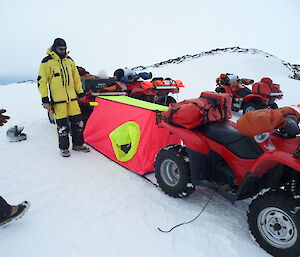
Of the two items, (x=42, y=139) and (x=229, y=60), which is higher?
(x=229, y=60)

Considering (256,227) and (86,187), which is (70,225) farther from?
(256,227)

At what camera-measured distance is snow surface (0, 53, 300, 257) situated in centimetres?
231

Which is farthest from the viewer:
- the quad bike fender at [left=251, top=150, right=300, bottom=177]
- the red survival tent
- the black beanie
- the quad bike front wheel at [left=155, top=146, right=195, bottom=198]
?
the black beanie

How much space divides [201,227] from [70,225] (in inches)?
52.2

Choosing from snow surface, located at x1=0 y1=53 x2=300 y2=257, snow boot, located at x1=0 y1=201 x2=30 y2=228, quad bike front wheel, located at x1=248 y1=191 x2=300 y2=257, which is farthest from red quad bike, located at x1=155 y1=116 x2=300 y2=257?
snow boot, located at x1=0 y1=201 x2=30 y2=228

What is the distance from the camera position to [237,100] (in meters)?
7.89

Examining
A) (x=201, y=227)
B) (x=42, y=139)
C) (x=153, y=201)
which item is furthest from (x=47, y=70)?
(x=201, y=227)

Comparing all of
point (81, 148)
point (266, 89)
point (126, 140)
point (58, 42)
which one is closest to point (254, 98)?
point (266, 89)

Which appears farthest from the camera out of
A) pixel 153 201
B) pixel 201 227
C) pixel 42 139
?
pixel 42 139

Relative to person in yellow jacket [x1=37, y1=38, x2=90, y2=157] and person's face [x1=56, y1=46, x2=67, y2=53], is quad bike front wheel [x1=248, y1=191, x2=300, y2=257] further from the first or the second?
person's face [x1=56, y1=46, x2=67, y2=53]

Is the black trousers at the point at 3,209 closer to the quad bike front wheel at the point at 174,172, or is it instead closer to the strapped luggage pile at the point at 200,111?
the quad bike front wheel at the point at 174,172

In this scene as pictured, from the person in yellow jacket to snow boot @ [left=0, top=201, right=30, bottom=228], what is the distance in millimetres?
1803

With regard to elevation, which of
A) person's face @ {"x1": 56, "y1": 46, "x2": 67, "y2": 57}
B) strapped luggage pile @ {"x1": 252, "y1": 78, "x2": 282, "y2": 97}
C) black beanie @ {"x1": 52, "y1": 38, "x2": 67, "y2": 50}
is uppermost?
black beanie @ {"x1": 52, "y1": 38, "x2": 67, "y2": 50}

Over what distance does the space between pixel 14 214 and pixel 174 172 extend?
5.80ft
